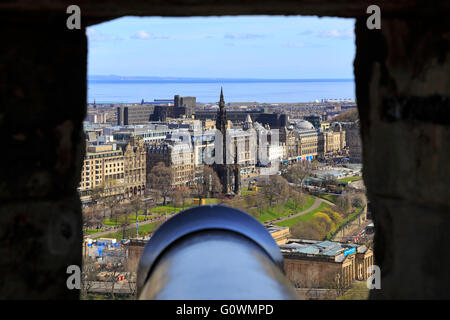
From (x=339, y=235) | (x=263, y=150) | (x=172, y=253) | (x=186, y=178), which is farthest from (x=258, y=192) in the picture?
(x=172, y=253)

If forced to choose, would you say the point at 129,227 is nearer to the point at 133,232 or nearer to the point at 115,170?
the point at 133,232

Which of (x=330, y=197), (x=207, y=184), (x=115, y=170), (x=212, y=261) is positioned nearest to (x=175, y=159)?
(x=115, y=170)

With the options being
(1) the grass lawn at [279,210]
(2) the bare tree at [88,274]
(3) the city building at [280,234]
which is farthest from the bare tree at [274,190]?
(2) the bare tree at [88,274]

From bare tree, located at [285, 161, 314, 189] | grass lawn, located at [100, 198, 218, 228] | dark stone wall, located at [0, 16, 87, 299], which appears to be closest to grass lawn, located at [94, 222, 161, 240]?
grass lawn, located at [100, 198, 218, 228]

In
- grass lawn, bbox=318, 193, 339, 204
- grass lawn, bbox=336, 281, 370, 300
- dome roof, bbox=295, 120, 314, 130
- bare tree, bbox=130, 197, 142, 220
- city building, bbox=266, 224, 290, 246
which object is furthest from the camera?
dome roof, bbox=295, 120, 314, 130

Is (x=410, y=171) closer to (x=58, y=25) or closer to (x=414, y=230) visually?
(x=414, y=230)

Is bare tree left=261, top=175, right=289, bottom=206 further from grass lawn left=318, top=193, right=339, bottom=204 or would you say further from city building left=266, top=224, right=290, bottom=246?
city building left=266, top=224, right=290, bottom=246
